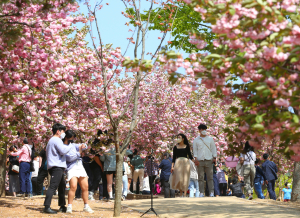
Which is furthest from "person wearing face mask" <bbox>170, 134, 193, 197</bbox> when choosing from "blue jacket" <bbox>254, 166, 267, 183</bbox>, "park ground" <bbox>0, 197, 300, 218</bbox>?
"blue jacket" <bbox>254, 166, 267, 183</bbox>

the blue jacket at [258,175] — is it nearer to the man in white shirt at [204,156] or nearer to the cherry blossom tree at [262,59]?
the man in white shirt at [204,156]

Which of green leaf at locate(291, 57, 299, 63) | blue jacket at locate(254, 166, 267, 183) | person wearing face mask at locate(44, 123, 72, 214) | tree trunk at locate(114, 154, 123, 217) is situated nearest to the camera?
green leaf at locate(291, 57, 299, 63)

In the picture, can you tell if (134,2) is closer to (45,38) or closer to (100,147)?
(45,38)

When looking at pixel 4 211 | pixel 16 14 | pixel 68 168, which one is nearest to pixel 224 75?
pixel 16 14

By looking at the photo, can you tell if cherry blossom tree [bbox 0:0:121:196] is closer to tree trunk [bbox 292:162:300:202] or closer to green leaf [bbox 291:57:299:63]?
green leaf [bbox 291:57:299:63]

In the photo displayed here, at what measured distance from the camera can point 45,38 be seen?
21.9ft

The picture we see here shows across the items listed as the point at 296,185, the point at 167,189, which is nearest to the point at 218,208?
the point at 296,185

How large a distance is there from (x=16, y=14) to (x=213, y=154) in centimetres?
694

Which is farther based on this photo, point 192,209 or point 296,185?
point 296,185

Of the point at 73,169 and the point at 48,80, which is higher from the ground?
the point at 48,80

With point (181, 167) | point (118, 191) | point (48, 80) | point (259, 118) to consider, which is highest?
point (48, 80)

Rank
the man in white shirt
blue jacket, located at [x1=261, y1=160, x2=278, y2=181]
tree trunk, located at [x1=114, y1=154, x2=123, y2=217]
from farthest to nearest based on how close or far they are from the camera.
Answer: blue jacket, located at [x1=261, y1=160, x2=278, y2=181] → the man in white shirt → tree trunk, located at [x1=114, y1=154, x2=123, y2=217]

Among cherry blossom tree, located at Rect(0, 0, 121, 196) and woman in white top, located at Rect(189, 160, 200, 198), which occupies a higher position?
cherry blossom tree, located at Rect(0, 0, 121, 196)

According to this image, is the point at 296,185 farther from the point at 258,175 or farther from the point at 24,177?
the point at 24,177
